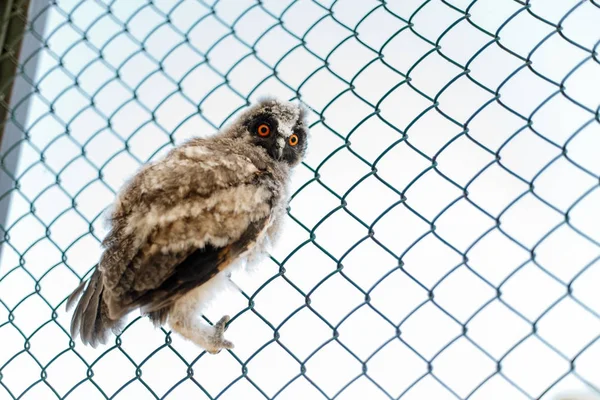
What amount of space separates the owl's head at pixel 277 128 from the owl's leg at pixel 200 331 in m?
0.59

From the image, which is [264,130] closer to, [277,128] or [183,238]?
[277,128]

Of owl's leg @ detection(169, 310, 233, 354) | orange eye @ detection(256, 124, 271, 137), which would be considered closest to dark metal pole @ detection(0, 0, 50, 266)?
orange eye @ detection(256, 124, 271, 137)

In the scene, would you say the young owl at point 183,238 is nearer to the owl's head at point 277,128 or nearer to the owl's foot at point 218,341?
the owl's foot at point 218,341

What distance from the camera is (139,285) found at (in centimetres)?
153

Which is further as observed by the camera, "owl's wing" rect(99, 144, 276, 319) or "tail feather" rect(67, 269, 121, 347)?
"tail feather" rect(67, 269, 121, 347)

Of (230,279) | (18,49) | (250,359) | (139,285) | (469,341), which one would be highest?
(18,49)

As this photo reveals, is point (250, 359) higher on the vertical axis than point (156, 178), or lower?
lower

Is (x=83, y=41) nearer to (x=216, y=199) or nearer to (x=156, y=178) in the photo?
(x=156, y=178)

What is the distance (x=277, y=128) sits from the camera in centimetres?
199

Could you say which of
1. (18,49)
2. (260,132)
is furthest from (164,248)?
(18,49)

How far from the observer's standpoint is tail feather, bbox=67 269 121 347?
5.58ft

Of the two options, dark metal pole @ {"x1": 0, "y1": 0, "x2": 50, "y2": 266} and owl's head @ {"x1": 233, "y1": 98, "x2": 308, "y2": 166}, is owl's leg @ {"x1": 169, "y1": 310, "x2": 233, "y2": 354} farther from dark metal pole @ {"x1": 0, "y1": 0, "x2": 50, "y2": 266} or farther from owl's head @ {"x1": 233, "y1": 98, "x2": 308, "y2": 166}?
dark metal pole @ {"x1": 0, "y1": 0, "x2": 50, "y2": 266}

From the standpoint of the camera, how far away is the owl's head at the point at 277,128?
1.99m

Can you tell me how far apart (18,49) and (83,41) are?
411 millimetres
